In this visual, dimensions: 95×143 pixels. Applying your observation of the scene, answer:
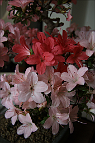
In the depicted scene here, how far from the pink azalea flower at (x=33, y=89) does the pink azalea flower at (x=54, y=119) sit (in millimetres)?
120

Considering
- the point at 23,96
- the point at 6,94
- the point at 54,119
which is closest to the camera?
the point at 23,96

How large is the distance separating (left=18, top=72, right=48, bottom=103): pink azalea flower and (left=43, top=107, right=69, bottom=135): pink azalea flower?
12 centimetres

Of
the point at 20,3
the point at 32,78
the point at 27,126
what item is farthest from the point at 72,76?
the point at 20,3

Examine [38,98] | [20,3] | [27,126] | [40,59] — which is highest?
[20,3]

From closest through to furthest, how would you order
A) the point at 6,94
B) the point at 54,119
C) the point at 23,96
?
the point at 23,96, the point at 54,119, the point at 6,94

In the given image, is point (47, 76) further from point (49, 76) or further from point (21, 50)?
point (21, 50)

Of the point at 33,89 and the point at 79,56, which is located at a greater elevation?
the point at 79,56

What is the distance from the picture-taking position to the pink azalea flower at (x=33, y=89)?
41 cm

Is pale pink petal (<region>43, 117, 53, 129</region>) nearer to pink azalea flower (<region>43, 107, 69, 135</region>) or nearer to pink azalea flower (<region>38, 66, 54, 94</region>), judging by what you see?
pink azalea flower (<region>43, 107, 69, 135</region>)

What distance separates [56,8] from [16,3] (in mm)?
303

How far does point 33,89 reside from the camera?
43cm

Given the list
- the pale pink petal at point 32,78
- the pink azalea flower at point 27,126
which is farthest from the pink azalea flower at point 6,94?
the pale pink petal at point 32,78

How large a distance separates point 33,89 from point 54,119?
183 mm

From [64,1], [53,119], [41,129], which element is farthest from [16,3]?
[41,129]
